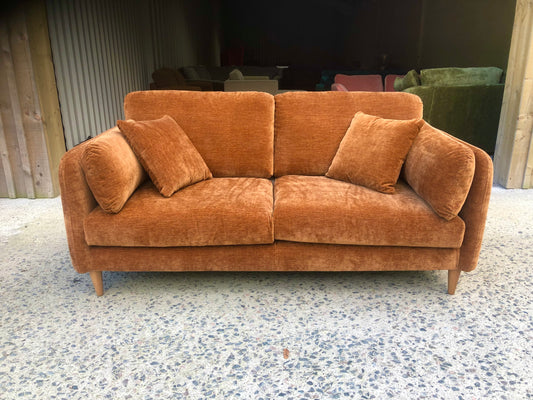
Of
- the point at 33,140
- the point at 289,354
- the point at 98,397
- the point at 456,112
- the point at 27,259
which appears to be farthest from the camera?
the point at 456,112

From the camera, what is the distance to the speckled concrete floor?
4.49ft

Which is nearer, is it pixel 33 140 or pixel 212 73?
pixel 33 140

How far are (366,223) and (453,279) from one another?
1.64ft

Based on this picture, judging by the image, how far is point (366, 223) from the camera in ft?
5.84

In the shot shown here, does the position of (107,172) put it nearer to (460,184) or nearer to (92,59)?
(460,184)

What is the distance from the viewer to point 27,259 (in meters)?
2.27

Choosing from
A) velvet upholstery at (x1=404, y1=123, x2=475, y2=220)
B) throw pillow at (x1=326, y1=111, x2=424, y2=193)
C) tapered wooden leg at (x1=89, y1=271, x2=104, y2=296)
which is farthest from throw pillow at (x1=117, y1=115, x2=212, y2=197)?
velvet upholstery at (x1=404, y1=123, x2=475, y2=220)

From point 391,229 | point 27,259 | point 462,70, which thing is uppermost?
point 462,70

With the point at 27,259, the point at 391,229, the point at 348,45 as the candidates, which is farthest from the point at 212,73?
the point at 391,229

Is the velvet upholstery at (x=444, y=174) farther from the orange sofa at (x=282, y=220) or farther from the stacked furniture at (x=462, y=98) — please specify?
the stacked furniture at (x=462, y=98)

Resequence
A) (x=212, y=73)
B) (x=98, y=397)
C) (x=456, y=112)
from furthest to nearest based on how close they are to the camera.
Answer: (x=212, y=73)
(x=456, y=112)
(x=98, y=397)

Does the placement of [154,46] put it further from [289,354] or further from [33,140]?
[289,354]

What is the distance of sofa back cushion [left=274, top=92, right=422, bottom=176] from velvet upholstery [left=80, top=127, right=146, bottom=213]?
87 centimetres

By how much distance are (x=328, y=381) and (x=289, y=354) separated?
0.59 feet
